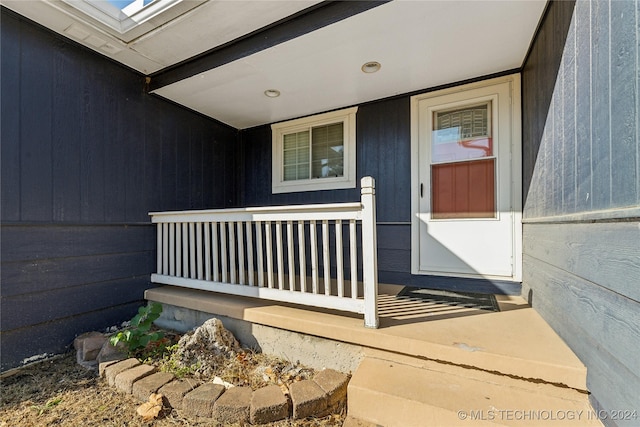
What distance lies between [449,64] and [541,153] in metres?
1.12

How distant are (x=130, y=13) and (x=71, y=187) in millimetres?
1528

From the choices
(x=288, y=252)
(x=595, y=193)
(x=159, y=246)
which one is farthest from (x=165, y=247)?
(x=595, y=193)

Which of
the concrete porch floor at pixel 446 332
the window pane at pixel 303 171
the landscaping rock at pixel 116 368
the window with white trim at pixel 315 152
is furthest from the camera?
the window pane at pixel 303 171

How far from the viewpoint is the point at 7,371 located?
2.08 meters

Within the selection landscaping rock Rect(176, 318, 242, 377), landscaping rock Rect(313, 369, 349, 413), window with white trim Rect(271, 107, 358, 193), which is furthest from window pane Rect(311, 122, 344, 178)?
landscaping rock Rect(313, 369, 349, 413)

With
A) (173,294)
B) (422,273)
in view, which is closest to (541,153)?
(422,273)

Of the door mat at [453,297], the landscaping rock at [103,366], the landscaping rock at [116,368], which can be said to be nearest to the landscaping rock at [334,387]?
the door mat at [453,297]

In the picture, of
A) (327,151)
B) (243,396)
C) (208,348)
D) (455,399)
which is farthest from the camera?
(327,151)

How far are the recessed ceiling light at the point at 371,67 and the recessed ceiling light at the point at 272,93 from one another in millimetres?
973

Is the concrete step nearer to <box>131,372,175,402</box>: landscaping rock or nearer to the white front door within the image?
<box>131,372,175,402</box>: landscaping rock

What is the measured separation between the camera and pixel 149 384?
5.84 ft

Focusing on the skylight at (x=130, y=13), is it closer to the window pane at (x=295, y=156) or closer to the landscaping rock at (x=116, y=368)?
the window pane at (x=295, y=156)

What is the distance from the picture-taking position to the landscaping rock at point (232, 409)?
1523 mm

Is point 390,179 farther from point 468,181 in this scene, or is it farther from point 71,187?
point 71,187
